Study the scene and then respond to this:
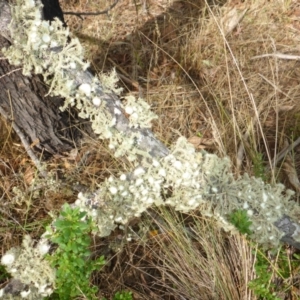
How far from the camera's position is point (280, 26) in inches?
78.0

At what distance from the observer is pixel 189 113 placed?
1719mm

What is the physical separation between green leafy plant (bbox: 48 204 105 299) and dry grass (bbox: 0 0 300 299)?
0.86 feet

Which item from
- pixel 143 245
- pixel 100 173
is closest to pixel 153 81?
pixel 100 173

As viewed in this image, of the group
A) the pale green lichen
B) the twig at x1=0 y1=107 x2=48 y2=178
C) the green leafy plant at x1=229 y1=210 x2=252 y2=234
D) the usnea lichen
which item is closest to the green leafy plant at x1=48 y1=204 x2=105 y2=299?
the pale green lichen

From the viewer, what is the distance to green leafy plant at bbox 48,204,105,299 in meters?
0.98

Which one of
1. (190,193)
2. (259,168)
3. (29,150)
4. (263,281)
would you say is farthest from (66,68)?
(263,281)

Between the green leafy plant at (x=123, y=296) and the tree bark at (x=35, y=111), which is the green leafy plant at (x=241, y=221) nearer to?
the green leafy plant at (x=123, y=296)

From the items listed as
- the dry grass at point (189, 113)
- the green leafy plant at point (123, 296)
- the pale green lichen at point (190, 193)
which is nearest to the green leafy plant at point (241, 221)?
the pale green lichen at point (190, 193)

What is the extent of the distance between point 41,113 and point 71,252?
0.63 metres

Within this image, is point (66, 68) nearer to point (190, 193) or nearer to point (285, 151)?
point (190, 193)

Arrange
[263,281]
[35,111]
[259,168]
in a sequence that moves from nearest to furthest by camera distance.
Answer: [263,281]
[259,168]
[35,111]

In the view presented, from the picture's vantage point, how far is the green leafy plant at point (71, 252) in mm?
979

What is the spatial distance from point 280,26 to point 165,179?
1.23m

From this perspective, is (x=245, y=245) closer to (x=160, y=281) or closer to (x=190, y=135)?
(x=160, y=281)
